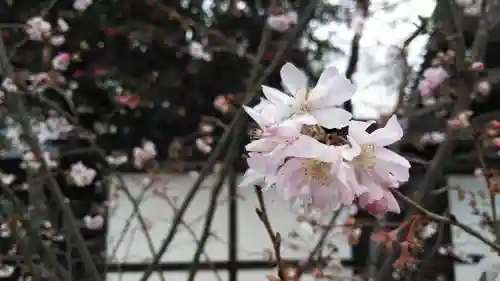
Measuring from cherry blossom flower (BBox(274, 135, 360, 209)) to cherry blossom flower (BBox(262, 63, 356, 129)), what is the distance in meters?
0.04

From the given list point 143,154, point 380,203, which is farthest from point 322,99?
point 143,154

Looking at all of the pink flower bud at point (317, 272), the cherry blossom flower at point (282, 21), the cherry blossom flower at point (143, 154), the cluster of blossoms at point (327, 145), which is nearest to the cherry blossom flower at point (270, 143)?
the cluster of blossoms at point (327, 145)

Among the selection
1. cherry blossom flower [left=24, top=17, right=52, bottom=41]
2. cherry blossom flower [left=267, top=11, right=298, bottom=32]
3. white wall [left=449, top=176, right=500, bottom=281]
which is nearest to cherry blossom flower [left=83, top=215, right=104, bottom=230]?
cherry blossom flower [left=24, top=17, right=52, bottom=41]

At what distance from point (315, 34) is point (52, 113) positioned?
128 cm

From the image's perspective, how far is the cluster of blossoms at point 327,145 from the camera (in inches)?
22.8

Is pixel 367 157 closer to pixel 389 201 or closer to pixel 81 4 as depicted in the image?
pixel 389 201

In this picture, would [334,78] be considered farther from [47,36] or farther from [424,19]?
[47,36]

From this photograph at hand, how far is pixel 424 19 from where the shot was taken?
4.58 ft

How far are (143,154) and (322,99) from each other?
1970 millimetres

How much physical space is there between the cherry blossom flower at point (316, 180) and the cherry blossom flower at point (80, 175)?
1986 millimetres

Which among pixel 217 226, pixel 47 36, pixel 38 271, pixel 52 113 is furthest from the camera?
pixel 217 226

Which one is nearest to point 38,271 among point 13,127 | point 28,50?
point 13,127

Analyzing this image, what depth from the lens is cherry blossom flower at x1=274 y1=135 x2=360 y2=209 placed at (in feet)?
1.88

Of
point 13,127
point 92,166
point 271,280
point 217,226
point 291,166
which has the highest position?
point 291,166
